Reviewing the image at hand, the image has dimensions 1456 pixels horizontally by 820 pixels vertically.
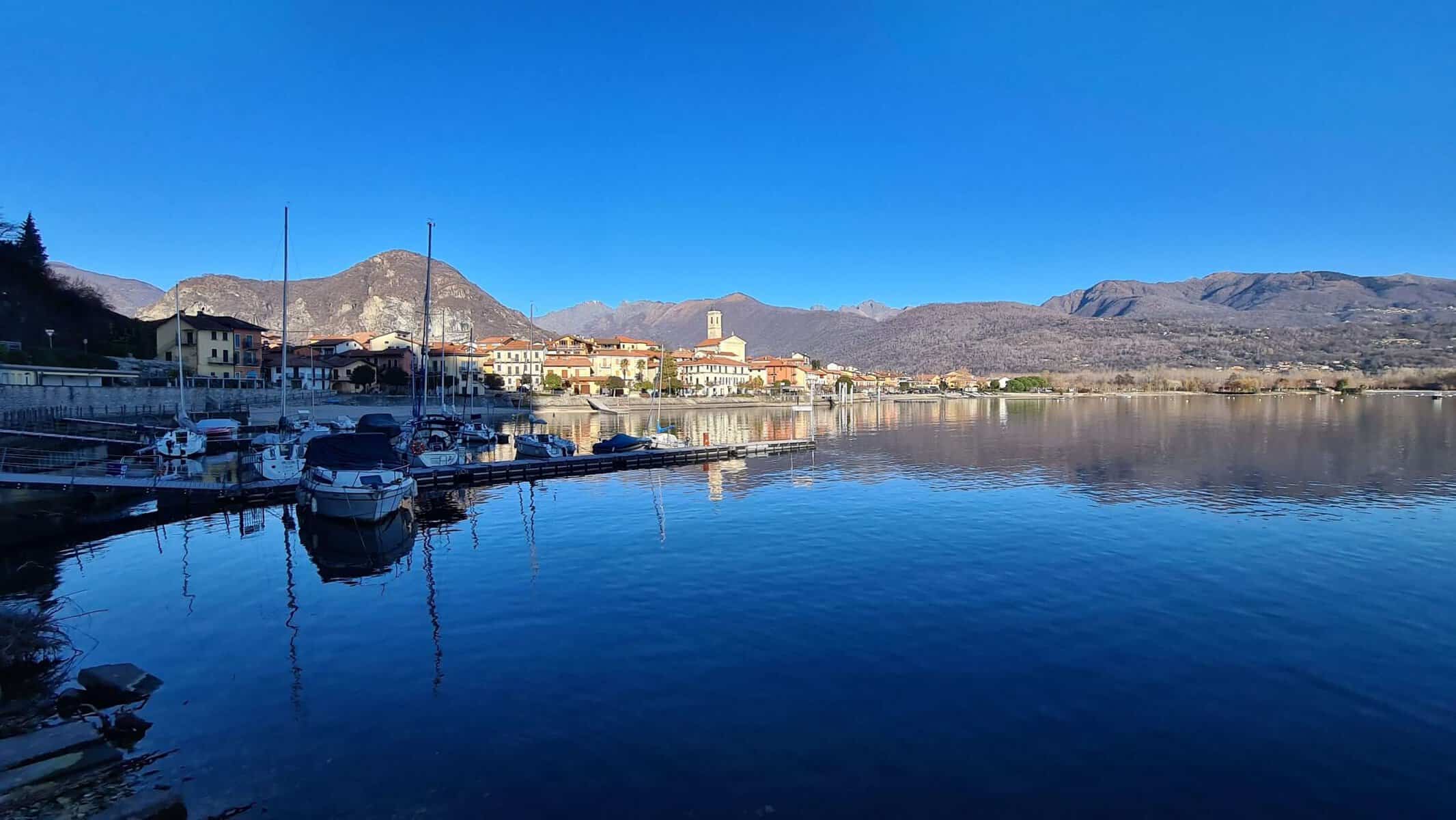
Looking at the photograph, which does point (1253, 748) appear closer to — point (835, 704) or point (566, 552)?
point (835, 704)

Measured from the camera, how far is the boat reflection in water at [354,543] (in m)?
20.5

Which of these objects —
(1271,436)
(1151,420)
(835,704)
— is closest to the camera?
(835,704)

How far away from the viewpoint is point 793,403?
12644 cm

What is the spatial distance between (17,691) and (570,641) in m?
8.57

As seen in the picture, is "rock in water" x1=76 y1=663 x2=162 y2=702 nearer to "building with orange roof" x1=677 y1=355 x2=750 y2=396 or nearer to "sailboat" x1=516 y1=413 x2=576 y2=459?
"sailboat" x1=516 y1=413 x2=576 y2=459

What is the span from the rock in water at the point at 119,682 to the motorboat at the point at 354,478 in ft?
42.5

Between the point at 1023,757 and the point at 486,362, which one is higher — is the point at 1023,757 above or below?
below

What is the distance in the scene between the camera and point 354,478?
25172 mm

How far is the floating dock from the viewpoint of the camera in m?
25.8

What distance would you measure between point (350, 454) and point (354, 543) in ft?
13.1

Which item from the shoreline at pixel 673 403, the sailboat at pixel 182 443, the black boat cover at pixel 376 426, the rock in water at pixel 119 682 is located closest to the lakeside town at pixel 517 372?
the shoreline at pixel 673 403

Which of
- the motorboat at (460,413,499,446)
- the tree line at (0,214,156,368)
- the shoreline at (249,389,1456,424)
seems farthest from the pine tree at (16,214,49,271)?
the motorboat at (460,413,499,446)

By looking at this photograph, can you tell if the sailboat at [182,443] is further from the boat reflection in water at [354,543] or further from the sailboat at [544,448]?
the sailboat at [544,448]

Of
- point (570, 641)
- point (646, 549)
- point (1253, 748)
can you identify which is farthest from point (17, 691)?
point (1253, 748)
